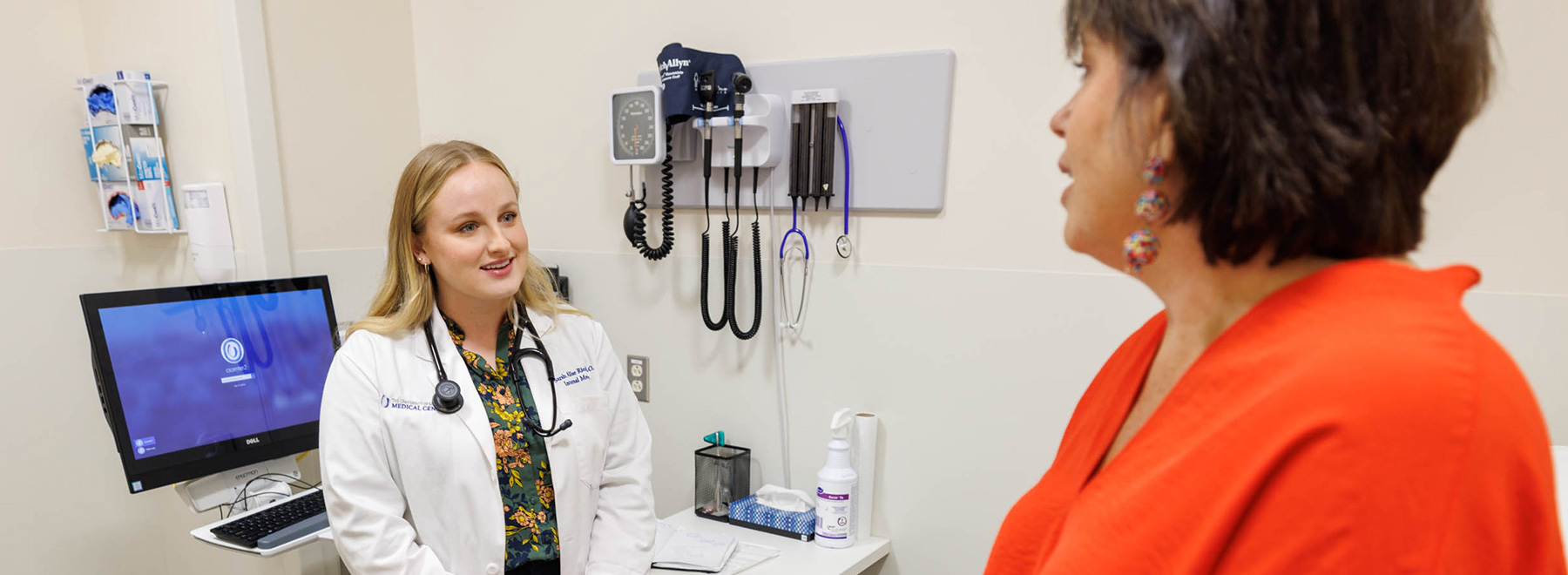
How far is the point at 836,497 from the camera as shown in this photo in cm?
184

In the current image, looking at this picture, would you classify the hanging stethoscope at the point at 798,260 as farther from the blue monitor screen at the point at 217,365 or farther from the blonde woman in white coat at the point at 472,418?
the blue monitor screen at the point at 217,365

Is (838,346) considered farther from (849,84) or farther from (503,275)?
(503,275)

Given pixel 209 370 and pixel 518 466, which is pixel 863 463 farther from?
pixel 209 370

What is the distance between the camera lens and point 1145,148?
58 centimetres

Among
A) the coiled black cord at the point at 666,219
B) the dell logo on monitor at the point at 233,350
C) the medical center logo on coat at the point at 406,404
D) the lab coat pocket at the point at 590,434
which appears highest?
the coiled black cord at the point at 666,219

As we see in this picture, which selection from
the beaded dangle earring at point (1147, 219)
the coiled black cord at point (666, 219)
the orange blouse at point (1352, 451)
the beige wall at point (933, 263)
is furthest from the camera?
the coiled black cord at point (666, 219)

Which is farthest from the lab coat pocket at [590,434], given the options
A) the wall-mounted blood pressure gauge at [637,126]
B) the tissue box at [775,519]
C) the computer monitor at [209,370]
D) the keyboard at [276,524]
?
the computer monitor at [209,370]

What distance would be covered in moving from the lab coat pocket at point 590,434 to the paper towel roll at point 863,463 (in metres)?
0.58

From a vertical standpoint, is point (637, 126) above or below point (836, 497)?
above

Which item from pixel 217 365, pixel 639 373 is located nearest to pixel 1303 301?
pixel 639 373

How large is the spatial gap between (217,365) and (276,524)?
15.3 inches

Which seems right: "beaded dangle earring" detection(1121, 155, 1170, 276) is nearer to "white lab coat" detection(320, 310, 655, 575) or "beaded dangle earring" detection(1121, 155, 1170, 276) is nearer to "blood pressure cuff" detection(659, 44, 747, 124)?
"white lab coat" detection(320, 310, 655, 575)

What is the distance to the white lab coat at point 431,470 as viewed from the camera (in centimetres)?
143

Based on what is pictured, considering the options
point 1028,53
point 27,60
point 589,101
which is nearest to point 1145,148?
point 1028,53
